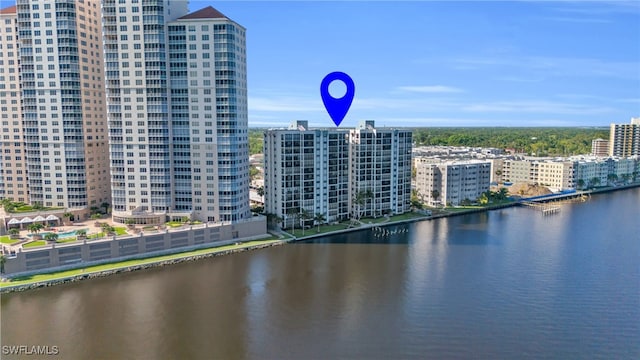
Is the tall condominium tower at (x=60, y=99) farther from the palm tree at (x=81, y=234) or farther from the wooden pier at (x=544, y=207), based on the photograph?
the wooden pier at (x=544, y=207)

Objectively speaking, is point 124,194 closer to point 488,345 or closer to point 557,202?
point 488,345

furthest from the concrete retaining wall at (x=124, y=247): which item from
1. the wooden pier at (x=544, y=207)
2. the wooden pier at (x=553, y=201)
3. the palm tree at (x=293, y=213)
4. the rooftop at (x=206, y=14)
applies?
the wooden pier at (x=553, y=201)

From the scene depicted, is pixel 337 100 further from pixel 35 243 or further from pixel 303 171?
pixel 35 243

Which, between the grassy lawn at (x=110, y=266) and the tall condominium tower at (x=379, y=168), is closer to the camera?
the grassy lawn at (x=110, y=266)

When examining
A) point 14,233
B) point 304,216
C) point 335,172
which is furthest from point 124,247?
point 335,172

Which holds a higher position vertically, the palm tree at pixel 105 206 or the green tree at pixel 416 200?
the palm tree at pixel 105 206
